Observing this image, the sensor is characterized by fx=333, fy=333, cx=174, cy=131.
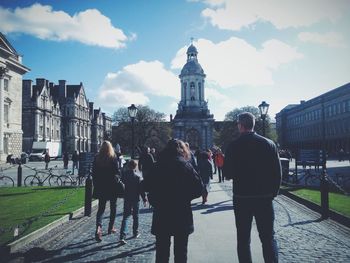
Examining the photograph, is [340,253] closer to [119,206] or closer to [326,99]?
[119,206]

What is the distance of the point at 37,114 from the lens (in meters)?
70.4

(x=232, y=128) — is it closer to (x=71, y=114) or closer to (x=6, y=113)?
(x=71, y=114)

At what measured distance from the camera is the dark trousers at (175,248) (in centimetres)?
466

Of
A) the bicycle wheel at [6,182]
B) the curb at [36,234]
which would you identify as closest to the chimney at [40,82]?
the bicycle wheel at [6,182]

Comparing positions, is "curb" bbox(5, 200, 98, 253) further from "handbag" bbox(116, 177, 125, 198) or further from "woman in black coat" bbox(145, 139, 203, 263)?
"woman in black coat" bbox(145, 139, 203, 263)

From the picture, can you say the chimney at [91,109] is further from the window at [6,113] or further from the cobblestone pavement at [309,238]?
the cobblestone pavement at [309,238]

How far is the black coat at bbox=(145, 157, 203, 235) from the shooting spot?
15.6ft

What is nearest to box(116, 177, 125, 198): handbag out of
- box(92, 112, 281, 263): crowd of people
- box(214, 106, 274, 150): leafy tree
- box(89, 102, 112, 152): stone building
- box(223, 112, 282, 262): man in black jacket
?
box(92, 112, 281, 263): crowd of people

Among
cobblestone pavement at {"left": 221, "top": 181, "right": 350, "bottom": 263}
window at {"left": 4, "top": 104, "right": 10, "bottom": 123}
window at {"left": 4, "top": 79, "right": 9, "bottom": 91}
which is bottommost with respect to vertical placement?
cobblestone pavement at {"left": 221, "top": 181, "right": 350, "bottom": 263}

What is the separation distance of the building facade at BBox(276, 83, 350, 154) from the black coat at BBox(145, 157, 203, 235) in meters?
43.0

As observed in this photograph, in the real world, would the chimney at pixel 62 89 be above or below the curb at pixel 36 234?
above

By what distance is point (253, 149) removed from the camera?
505cm

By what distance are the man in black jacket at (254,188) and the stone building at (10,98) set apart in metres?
41.3

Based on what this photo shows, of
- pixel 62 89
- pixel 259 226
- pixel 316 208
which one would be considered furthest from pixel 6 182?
pixel 62 89
